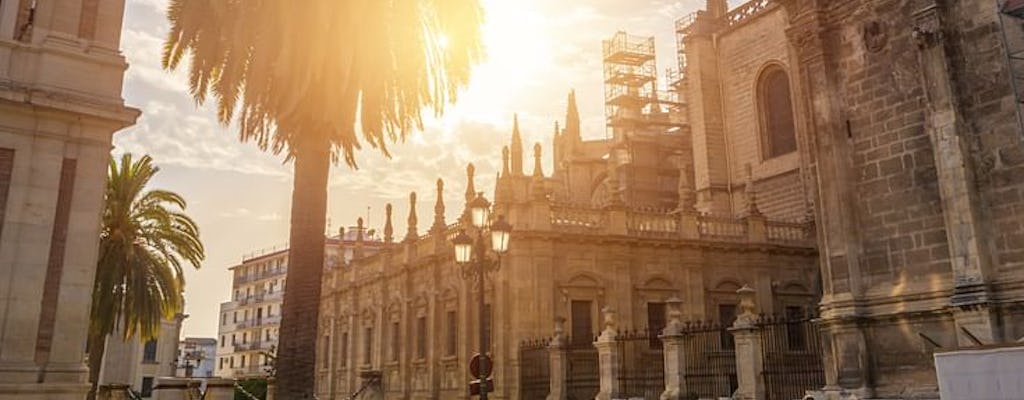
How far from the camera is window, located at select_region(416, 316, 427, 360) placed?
29.3 m

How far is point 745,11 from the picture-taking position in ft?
113

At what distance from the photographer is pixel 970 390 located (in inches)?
314

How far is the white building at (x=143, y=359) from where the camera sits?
141ft

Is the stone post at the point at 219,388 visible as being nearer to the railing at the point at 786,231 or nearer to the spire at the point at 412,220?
the spire at the point at 412,220

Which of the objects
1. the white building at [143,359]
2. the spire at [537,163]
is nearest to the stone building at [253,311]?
the white building at [143,359]

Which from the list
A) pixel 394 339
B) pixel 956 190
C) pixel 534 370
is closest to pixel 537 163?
pixel 534 370

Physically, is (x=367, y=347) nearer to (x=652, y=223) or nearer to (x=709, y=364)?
(x=652, y=223)

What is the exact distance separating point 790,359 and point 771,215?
31.8ft

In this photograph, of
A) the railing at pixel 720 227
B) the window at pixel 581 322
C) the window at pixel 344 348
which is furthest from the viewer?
the window at pixel 344 348

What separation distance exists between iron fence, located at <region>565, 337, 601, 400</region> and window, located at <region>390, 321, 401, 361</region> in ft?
33.8

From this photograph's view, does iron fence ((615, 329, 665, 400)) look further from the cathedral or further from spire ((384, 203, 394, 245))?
spire ((384, 203, 394, 245))

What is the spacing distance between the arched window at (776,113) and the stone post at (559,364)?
50.5 ft

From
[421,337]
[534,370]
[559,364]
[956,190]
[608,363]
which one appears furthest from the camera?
[421,337]

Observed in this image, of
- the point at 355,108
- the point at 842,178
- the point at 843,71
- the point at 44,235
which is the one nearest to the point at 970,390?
the point at 842,178
